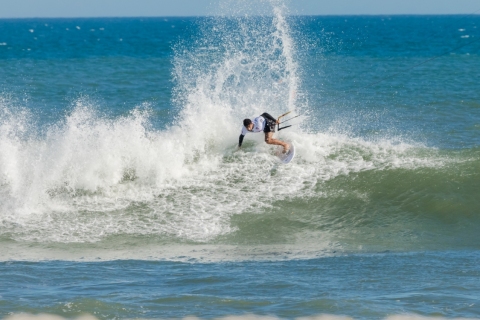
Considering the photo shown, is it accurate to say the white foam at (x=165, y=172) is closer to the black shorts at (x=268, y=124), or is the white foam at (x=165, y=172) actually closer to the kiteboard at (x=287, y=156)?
the kiteboard at (x=287, y=156)

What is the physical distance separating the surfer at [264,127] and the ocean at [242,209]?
392 millimetres

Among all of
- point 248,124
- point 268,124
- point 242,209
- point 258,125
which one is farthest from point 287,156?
point 242,209

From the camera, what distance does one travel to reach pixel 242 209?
12.6 meters

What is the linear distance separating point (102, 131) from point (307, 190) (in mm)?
4392

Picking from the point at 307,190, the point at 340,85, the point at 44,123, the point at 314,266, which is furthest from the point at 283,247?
the point at 340,85

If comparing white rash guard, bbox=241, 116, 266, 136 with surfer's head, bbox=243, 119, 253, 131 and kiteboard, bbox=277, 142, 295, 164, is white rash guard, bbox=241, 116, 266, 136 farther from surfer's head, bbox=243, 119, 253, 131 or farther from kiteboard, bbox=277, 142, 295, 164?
kiteboard, bbox=277, 142, 295, 164

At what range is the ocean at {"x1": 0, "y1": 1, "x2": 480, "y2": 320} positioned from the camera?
7777mm

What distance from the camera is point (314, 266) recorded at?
924cm

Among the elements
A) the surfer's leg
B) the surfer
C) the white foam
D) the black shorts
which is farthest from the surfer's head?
the white foam

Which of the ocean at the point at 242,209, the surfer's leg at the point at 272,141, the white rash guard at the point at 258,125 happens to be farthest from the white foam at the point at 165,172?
the white rash guard at the point at 258,125

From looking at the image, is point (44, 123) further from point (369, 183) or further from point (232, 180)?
point (369, 183)

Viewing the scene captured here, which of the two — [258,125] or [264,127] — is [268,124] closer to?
[264,127]

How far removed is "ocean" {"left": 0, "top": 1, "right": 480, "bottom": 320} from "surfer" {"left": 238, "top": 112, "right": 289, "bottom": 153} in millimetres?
392

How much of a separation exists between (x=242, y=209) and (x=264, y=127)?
2227 mm
